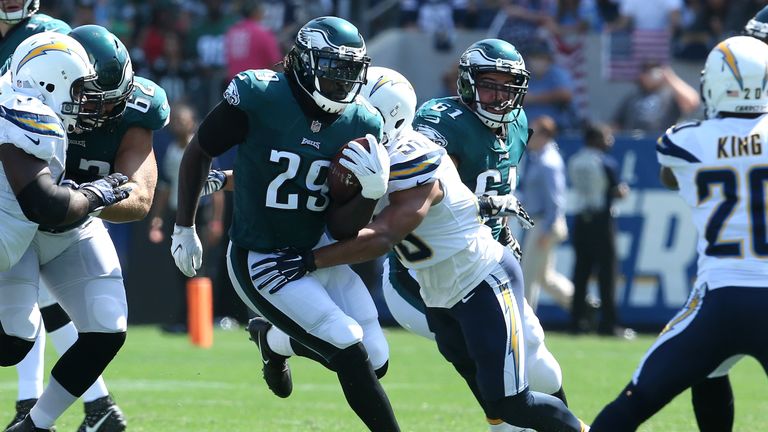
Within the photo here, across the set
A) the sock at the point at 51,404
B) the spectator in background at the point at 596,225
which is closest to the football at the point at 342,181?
the sock at the point at 51,404

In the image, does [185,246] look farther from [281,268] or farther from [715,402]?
[715,402]

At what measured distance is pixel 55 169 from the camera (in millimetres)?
5199

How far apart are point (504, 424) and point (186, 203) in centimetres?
165

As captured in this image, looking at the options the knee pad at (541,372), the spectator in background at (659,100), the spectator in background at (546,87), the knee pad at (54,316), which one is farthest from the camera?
the spectator in background at (546,87)

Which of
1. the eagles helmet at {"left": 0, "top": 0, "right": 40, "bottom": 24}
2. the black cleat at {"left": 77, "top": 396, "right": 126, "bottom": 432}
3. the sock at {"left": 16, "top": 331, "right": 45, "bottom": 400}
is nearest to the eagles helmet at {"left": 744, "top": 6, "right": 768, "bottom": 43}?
the eagles helmet at {"left": 0, "top": 0, "right": 40, "bottom": 24}

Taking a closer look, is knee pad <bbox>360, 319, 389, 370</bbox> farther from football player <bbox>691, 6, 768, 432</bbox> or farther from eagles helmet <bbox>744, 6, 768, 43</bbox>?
eagles helmet <bbox>744, 6, 768, 43</bbox>

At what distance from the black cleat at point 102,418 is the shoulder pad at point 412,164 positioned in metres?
1.96

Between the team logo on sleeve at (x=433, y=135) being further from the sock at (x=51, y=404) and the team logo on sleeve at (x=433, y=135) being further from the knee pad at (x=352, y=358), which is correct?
the sock at (x=51, y=404)

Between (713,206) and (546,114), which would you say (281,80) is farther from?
(546,114)

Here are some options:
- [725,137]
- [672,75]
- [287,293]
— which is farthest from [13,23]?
[672,75]

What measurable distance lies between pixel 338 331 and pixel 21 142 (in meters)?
1.43

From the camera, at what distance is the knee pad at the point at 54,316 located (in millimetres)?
6453

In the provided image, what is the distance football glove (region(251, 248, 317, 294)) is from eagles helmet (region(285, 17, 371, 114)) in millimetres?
623

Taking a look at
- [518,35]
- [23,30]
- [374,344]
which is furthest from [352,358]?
[518,35]
